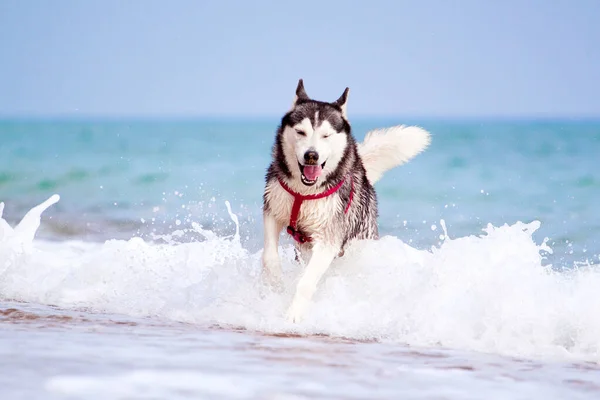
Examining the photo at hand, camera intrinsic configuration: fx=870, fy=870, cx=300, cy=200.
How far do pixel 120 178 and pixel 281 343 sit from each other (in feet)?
45.7

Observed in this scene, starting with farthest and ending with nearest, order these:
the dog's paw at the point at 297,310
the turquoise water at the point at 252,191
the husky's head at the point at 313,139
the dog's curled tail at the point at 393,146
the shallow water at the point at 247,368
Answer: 1. the turquoise water at the point at 252,191
2. the dog's curled tail at the point at 393,146
3. the husky's head at the point at 313,139
4. the dog's paw at the point at 297,310
5. the shallow water at the point at 247,368

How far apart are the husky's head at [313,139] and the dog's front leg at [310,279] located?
0.43m

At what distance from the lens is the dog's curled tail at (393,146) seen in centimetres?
622

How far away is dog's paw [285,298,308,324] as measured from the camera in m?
5.17

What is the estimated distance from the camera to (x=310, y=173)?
17.5 ft

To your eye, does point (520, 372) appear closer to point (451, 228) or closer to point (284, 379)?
point (284, 379)

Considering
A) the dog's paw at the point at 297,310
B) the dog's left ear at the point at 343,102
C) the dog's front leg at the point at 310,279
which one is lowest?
the dog's paw at the point at 297,310

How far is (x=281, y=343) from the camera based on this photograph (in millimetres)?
4539

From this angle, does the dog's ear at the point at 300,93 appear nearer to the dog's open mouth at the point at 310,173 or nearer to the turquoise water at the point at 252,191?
the dog's open mouth at the point at 310,173

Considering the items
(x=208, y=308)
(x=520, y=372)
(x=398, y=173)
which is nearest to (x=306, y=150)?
(x=208, y=308)

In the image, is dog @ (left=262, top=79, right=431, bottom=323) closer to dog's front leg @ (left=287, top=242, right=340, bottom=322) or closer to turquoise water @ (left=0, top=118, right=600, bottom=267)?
dog's front leg @ (left=287, top=242, right=340, bottom=322)

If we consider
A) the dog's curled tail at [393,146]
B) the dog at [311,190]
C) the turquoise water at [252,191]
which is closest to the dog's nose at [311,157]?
the dog at [311,190]

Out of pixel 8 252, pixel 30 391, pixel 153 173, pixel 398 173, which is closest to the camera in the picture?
pixel 30 391

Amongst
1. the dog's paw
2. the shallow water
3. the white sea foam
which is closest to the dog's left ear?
the white sea foam
